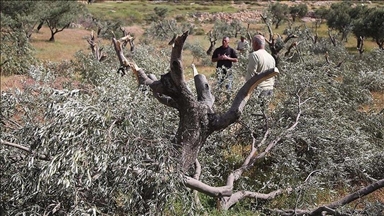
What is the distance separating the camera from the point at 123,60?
16.3 feet

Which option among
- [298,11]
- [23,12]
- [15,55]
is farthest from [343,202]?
[298,11]

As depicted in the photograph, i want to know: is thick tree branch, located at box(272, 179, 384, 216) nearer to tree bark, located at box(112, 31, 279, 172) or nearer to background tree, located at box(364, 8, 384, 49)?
tree bark, located at box(112, 31, 279, 172)

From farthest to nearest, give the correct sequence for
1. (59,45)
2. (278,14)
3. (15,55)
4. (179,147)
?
1. (278,14)
2. (59,45)
3. (15,55)
4. (179,147)

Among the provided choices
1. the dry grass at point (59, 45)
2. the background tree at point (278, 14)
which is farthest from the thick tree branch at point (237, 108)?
the background tree at point (278, 14)

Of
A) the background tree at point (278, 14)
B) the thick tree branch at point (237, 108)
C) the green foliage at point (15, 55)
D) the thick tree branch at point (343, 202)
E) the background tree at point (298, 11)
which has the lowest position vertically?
the background tree at point (298, 11)

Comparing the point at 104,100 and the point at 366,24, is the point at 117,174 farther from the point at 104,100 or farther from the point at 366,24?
the point at 366,24

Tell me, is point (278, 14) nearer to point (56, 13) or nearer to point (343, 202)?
point (56, 13)

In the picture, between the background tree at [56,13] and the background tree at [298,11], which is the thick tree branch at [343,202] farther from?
the background tree at [298,11]

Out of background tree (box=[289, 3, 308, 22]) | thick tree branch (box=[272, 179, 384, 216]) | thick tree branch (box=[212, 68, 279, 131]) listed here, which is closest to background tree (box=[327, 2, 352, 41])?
background tree (box=[289, 3, 308, 22])

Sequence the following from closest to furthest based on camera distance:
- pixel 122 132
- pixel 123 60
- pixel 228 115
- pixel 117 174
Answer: pixel 117 174 → pixel 122 132 → pixel 228 115 → pixel 123 60

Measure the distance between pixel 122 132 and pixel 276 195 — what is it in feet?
7.86

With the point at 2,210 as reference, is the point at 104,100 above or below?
above

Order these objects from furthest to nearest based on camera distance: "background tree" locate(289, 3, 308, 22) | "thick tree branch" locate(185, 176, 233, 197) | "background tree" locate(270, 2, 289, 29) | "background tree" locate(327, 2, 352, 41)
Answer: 1. "background tree" locate(289, 3, 308, 22)
2. "background tree" locate(270, 2, 289, 29)
3. "background tree" locate(327, 2, 352, 41)
4. "thick tree branch" locate(185, 176, 233, 197)

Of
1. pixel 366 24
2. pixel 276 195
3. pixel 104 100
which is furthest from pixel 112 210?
pixel 366 24
